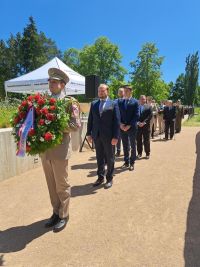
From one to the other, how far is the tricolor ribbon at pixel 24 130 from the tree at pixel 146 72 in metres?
49.0

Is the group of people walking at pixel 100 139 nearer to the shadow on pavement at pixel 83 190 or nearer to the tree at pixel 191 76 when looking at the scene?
the shadow on pavement at pixel 83 190

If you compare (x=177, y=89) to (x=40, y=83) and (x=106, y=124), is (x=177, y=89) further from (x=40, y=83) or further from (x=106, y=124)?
(x=106, y=124)

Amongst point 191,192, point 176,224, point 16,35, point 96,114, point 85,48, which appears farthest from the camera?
point 16,35

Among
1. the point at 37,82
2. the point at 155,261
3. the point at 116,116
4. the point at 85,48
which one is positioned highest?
the point at 85,48

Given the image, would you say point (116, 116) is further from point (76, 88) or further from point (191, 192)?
point (76, 88)

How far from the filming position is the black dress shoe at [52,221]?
179 inches

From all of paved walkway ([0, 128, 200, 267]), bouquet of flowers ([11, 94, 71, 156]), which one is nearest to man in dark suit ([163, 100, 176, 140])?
paved walkway ([0, 128, 200, 267])

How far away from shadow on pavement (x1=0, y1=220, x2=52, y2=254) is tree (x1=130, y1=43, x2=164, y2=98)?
48.8 m

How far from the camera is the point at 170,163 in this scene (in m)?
8.86

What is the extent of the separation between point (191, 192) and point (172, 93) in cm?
10017

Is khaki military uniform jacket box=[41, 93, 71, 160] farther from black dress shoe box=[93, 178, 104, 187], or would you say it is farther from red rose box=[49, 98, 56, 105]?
black dress shoe box=[93, 178, 104, 187]

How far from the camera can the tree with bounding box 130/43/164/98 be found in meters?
52.2

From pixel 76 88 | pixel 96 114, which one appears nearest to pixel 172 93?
pixel 76 88

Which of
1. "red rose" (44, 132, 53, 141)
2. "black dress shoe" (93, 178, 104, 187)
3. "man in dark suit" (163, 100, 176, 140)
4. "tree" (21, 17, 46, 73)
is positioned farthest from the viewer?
"tree" (21, 17, 46, 73)
